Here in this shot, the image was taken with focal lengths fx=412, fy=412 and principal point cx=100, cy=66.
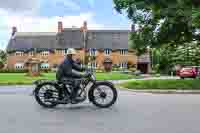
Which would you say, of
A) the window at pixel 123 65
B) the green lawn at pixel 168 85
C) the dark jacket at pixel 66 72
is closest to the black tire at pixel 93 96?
the dark jacket at pixel 66 72

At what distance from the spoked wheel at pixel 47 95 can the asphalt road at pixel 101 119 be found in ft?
0.79

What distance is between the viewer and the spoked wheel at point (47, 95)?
12430mm

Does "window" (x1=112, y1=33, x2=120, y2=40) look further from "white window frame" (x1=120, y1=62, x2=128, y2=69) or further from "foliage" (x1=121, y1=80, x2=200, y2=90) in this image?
"foliage" (x1=121, y1=80, x2=200, y2=90)

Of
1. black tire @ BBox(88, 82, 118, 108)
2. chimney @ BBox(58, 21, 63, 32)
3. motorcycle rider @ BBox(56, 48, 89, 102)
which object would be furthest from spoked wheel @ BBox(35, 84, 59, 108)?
chimney @ BBox(58, 21, 63, 32)

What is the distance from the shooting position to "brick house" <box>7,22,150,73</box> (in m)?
96.2

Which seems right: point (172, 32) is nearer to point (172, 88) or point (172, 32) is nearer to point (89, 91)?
point (172, 88)

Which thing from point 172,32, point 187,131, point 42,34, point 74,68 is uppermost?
point 42,34

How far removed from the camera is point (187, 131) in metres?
8.24

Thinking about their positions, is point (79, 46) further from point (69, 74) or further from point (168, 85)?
point (69, 74)

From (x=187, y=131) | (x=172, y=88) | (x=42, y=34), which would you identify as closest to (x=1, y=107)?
(x=187, y=131)

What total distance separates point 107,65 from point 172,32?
232 feet

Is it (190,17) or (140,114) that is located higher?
(190,17)

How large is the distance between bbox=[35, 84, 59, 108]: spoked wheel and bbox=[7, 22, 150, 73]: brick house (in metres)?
82.2

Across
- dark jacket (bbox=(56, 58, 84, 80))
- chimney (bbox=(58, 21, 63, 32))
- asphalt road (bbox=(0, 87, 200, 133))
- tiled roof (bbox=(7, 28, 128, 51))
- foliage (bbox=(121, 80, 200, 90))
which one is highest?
chimney (bbox=(58, 21, 63, 32))
